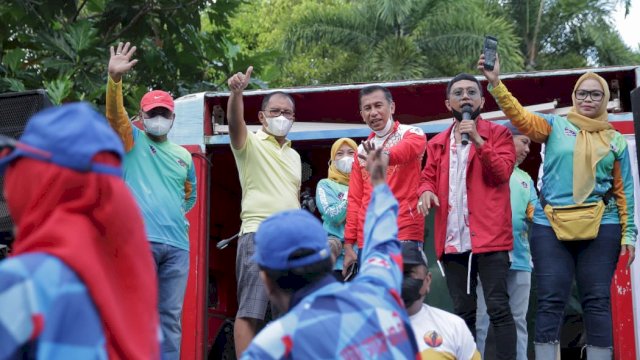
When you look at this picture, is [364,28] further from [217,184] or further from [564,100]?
[564,100]

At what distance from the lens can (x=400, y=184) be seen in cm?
702

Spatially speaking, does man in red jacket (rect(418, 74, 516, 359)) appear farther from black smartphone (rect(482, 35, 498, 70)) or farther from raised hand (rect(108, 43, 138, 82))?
raised hand (rect(108, 43, 138, 82))

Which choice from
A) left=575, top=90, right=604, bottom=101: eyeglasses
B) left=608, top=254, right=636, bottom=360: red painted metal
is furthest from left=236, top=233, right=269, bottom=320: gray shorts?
left=608, top=254, right=636, bottom=360: red painted metal

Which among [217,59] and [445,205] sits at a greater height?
[217,59]

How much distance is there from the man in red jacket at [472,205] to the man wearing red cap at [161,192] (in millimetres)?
1611

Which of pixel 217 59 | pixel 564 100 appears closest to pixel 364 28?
pixel 217 59

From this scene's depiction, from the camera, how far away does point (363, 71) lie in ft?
86.1

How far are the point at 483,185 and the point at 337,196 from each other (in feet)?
5.42

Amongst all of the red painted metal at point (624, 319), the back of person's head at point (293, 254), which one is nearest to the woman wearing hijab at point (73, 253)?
the back of person's head at point (293, 254)

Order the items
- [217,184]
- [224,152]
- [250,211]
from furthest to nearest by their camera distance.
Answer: [217,184], [224,152], [250,211]

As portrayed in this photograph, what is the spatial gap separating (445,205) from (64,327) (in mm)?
4206

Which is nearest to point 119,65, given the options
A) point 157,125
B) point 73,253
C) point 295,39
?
point 157,125

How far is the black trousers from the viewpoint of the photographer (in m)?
6.43

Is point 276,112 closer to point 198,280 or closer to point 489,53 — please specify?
point 489,53
